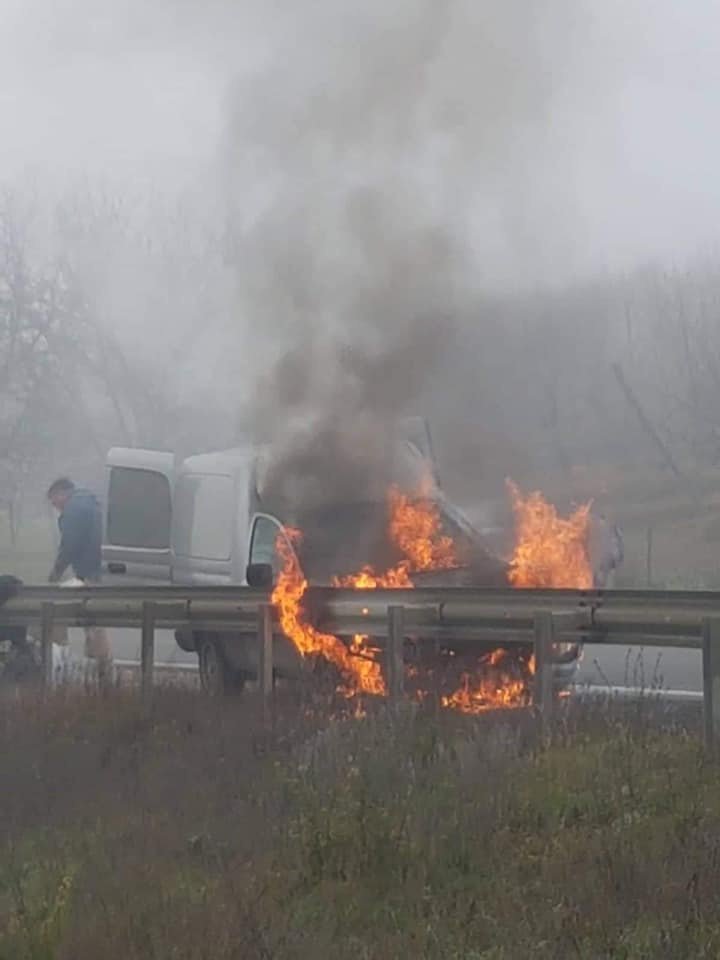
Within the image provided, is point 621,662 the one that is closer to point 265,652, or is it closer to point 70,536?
point 265,652

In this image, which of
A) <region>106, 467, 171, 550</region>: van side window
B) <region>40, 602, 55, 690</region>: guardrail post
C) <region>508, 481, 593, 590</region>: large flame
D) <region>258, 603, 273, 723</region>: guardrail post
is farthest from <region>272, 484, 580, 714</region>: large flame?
<region>106, 467, 171, 550</region>: van side window

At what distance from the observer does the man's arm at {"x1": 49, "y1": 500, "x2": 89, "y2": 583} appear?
43.5 feet

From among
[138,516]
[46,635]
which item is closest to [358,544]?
[46,635]

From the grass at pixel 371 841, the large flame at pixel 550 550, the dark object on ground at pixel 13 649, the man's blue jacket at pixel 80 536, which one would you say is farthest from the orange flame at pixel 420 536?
the man's blue jacket at pixel 80 536

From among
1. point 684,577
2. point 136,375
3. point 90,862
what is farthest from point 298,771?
point 136,375

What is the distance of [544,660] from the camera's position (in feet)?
27.3

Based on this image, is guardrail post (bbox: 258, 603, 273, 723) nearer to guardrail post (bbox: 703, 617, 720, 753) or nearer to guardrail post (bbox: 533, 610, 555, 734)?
guardrail post (bbox: 533, 610, 555, 734)

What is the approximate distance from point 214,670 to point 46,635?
4.01ft

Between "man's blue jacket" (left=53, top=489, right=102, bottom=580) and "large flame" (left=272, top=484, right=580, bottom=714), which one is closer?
"large flame" (left=272, top=484, right=580, bottom=714)

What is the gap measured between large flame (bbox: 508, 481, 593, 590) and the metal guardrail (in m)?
1.19

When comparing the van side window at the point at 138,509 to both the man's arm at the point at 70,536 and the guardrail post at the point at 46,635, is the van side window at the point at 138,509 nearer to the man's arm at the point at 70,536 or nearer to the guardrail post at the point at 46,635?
the man's arm at the point at 70,536

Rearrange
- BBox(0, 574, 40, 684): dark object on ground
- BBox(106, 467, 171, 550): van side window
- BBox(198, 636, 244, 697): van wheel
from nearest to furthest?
BBox(198, 636, 244, 697): van wheel, BBox(0, 574, 40, 684): dark object on ground, BBox(106, 467, 171, 550): van side window

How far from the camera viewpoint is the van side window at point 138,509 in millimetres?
13516

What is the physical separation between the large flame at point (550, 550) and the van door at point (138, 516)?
13.3 ft
